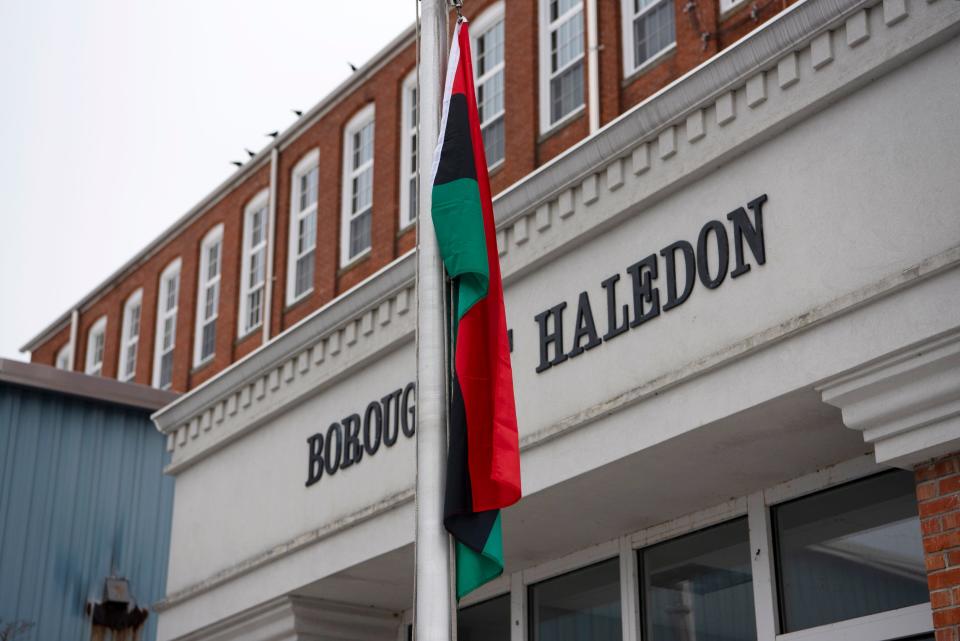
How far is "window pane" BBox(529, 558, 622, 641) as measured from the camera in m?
9.83

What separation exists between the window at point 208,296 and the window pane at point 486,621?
23234 millimetres

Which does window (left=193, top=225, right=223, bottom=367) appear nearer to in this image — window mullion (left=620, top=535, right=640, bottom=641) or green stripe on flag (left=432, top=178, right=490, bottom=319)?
window mullion (left=620, top=535, right=640, bottom=641)

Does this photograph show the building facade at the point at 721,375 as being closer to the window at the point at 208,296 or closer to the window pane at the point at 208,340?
the window pane at the point at 208,340

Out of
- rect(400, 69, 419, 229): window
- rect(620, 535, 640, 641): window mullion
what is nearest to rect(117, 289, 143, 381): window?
rect(400, 69, 419, 229): window

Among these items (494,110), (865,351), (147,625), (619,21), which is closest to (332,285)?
(494,110)

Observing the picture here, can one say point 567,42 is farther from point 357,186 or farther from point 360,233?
point 357,186

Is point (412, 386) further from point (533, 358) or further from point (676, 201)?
point (676, 201)

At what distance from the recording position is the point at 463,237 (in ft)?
20.9

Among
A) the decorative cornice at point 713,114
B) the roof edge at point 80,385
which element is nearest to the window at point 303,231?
the roof edge at point 80,385

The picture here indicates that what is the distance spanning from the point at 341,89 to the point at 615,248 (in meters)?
21.7

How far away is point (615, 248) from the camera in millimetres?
9172

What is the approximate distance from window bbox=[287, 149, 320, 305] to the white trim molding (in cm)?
2331

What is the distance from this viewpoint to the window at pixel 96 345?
125 ft

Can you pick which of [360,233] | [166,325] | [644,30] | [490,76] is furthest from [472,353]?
[166,325]
